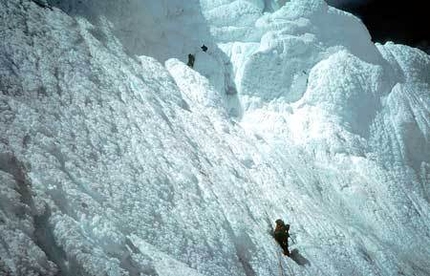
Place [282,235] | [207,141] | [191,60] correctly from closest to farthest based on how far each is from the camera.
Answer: [282,235]
[207,141]
[191,60]

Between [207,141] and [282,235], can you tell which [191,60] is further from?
[282,235]

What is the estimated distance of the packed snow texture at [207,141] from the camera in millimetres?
4730

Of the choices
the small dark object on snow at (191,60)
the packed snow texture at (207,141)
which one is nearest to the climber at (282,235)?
the packed snow texture at (207,141)

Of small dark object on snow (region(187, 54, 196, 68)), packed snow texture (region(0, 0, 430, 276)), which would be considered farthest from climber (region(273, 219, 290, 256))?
small dark object on snow (region(187, 54, 196, 68))

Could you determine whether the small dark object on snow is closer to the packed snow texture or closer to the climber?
the packed snow texture

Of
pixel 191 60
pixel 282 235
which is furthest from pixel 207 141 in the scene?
pixel 191 60

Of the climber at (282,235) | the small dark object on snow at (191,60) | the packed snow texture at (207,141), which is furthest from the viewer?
the small dark object on snow at (191,60)

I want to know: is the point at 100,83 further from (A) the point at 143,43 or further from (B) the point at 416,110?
(B) the point at 416,110

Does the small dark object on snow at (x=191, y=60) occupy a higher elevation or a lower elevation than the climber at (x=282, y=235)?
higher

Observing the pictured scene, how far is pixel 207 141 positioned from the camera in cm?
855

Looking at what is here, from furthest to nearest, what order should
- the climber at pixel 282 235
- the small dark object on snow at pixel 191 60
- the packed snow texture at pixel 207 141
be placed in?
the small dark object on snow at pixel 191 60, the climber at pixel 282 235, the packed snow texture at pixel 207 141

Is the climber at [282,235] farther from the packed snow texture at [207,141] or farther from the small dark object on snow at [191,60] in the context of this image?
the small dark object on snow at [191,60]

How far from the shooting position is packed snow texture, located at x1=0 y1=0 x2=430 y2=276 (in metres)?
4.73

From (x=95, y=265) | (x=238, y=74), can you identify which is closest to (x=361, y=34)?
(x=238, y=74)
